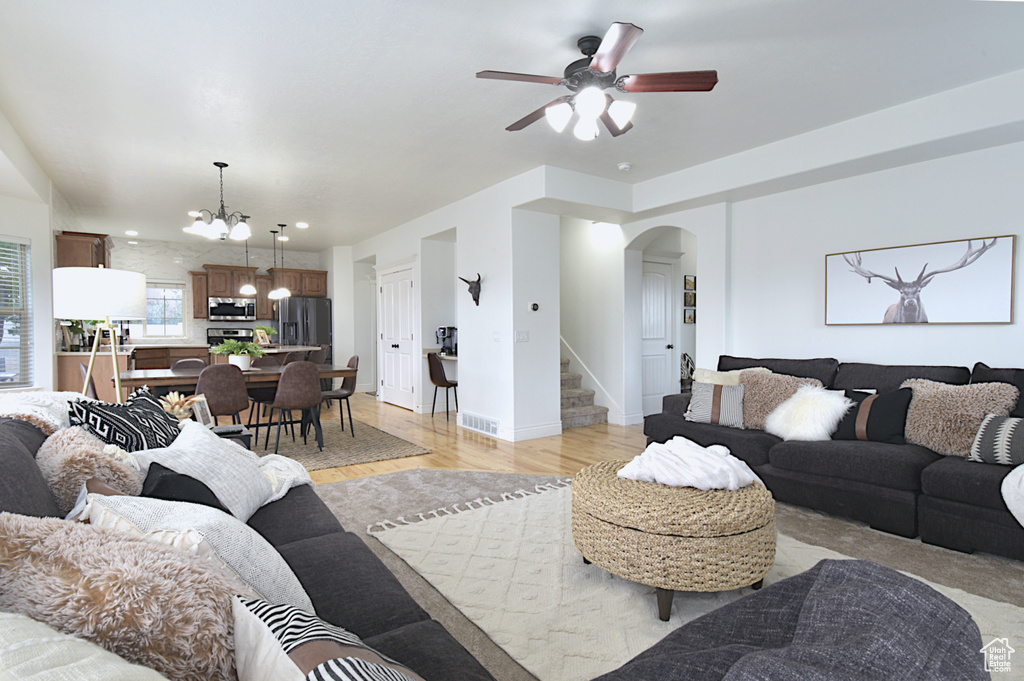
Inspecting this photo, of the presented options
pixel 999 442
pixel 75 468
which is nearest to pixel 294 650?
pixel 75 468

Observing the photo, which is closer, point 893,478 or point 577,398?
point 893,478

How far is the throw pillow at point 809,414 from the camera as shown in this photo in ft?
11.2

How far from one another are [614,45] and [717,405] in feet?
9.05

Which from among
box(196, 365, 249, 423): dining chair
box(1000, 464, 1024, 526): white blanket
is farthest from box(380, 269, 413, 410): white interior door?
box(1000, 464, 1024, 526): white blanket

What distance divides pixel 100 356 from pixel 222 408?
226cm

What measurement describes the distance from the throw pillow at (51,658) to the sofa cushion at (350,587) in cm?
73

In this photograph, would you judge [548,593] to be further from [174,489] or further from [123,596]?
[123,596]

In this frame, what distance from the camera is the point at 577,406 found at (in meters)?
6.39

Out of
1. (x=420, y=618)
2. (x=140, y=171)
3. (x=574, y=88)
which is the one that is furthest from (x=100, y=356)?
(x=420, y=618)

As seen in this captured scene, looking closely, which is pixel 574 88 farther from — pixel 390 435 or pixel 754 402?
pixel 390 435

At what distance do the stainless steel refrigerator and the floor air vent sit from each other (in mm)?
4132

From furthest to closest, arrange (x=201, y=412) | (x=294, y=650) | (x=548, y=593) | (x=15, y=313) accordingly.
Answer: (x=15, y=313) → (x=201, y=412) → (x=548, y=593) → (x=294, y=650)

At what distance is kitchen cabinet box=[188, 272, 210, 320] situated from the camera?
347 inches

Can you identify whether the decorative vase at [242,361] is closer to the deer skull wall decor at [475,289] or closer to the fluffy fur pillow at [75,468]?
the deer skull wall decor at [475,289]
